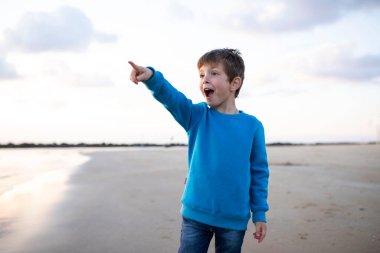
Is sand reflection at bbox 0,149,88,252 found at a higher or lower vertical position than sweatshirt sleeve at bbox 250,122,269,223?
lower

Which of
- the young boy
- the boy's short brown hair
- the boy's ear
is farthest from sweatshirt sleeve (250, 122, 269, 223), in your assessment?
the boy's short brown hair

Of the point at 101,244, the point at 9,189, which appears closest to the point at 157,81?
the point at 101,244

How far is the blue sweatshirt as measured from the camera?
7.97 feet

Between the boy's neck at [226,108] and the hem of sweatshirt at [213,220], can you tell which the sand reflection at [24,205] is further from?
the boy's neck at [226,108]

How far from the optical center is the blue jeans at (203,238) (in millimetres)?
2434

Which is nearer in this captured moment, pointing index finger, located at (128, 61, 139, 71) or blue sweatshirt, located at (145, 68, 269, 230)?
pointing index finger, located at (128, 61, 139, 71)

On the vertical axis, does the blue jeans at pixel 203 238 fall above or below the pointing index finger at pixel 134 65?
below

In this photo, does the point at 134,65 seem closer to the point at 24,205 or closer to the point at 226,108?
the point at 226,108

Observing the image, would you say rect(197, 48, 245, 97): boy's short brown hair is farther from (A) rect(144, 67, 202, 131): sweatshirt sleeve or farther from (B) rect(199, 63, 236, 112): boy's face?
(A) rect(144, 67, 202, 131): sweatshirt sleeve

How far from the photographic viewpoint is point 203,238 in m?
2.49

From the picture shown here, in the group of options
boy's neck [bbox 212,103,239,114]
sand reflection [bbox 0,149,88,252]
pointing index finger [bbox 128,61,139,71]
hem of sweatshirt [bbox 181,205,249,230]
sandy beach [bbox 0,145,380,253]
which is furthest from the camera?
sand reflection [bbox 0,149,88,252]

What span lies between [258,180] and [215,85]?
31.5 inches

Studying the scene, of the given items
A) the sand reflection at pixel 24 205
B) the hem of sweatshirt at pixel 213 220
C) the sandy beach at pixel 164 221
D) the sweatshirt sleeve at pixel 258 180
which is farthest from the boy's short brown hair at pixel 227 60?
the sand reflection at pixel 24 205

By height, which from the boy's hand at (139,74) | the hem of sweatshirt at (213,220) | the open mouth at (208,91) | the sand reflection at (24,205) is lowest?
the sand reflection at (24,205)
